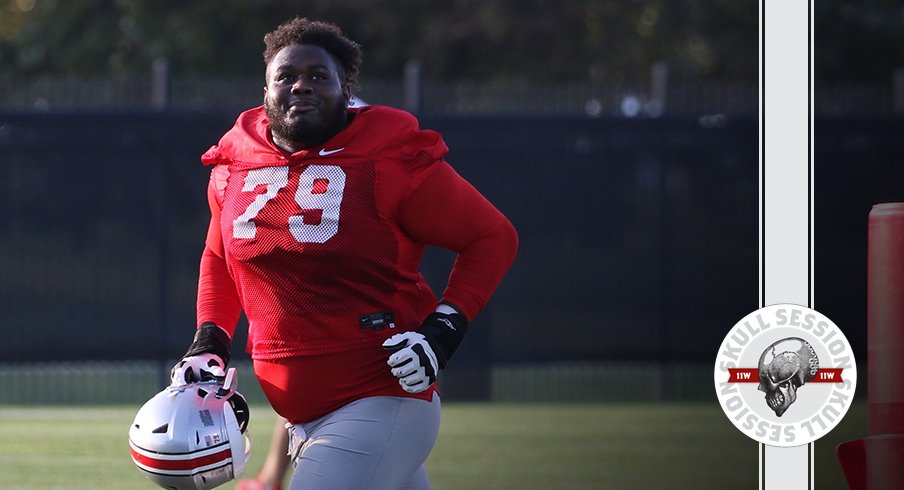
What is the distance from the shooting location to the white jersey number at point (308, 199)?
4203 millimetres

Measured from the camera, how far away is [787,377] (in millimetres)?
4035

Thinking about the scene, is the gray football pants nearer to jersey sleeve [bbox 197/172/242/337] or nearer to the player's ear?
jersey sleeve [bbox 197/172/242/337]

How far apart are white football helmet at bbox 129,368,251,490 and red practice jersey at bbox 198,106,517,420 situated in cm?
18

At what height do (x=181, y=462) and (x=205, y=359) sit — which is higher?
(x=205, y=359)

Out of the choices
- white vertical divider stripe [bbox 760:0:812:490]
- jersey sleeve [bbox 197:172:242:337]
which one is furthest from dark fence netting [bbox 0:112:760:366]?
white vertical divider stripe [bbox 760:0:812:490]

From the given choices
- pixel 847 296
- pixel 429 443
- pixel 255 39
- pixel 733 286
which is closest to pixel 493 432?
pixel 733 286

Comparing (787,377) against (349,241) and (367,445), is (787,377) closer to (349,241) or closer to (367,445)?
(367,445)

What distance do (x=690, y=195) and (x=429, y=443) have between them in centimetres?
746

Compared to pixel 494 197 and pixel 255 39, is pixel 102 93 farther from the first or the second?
pixel 255 39

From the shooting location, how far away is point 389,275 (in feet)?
14.0

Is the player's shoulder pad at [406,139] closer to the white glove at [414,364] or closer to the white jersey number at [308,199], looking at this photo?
the white jersey number at [308,199]

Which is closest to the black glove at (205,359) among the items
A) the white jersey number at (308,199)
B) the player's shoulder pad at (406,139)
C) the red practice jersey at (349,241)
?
the red practice jersey at (349,241)

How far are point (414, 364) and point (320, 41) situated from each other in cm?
102

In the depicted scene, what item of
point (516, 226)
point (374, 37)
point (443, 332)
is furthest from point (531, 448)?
point (374, 37)
